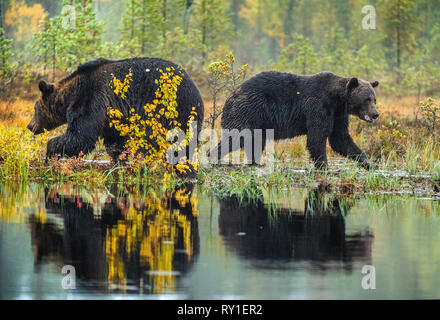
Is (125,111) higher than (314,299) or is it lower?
higher

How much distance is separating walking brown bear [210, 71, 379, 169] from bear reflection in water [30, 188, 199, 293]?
2762mm

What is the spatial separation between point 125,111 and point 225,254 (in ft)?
16.3

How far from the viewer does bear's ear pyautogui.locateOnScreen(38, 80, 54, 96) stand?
35.7 ft

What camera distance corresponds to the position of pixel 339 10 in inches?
2418

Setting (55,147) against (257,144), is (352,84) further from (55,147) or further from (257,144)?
(55,147)

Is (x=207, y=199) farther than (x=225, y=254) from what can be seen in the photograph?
Yes

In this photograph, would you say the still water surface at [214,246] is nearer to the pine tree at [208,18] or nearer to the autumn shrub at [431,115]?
→ the autumn shrub at [431,115]

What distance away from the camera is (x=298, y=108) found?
1177 cm

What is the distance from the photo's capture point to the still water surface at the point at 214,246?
4.95 metres

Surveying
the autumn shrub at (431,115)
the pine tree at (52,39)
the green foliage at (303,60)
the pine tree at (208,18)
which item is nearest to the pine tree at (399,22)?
the green foliage at (303,60)

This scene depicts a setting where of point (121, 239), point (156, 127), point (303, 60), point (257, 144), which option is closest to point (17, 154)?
point (156, 127)

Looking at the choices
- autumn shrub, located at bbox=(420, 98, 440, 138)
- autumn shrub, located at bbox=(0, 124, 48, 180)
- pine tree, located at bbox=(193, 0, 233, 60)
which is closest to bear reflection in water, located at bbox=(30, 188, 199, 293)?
autumn shrub, located at bbox=(0, 124, 48, 180)

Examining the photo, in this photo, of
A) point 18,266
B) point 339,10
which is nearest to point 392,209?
point 18,266
